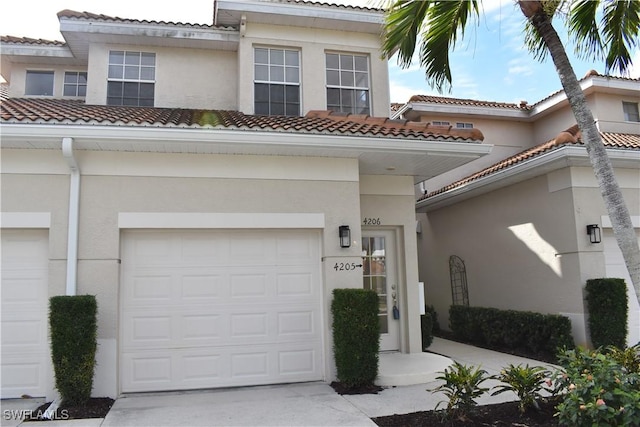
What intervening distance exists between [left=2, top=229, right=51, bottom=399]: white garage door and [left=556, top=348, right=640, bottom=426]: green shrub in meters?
6.71

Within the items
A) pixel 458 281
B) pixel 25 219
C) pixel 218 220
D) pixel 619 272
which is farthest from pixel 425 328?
pixel 25 219

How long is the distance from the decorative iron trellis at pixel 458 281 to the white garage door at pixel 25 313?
9.87 metres

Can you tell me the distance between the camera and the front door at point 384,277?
9750mm

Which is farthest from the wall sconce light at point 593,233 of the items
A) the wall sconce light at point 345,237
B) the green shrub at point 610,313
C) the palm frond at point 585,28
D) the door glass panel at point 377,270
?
the wall sconce light at point 345,237

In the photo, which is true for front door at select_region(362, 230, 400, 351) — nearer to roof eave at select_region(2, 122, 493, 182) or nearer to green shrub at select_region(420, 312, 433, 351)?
green shrub at select_region(420, 312, 433, 351)

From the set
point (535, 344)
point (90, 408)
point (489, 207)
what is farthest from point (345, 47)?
point (90, 408)

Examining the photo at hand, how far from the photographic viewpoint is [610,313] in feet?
29.2

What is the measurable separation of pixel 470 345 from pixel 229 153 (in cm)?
745

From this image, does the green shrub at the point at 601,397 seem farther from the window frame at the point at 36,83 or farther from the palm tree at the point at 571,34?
the window frame at the point at 36,83

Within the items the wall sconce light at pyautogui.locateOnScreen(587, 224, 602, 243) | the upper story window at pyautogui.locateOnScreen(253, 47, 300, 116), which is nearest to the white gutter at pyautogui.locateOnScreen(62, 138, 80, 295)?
the upper story window at pyautogui.locateOnScreen(253, 47, 300, 116)

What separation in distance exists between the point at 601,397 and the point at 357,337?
11.0ft

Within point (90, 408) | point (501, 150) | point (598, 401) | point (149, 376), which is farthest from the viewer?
point (501, 150)

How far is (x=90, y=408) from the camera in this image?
21.1 ft

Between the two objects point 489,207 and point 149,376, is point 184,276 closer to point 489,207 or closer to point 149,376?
point 149,376
